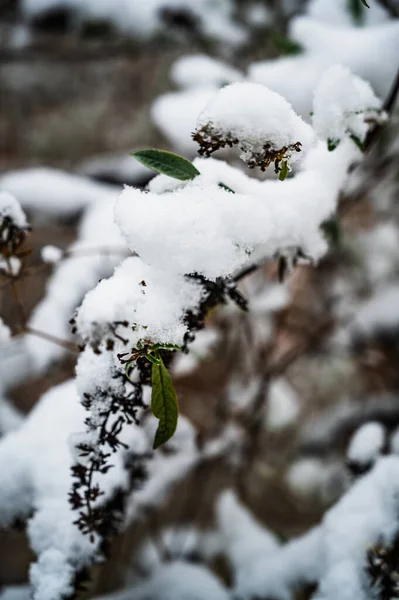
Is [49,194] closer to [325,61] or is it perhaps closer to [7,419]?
[7,419]

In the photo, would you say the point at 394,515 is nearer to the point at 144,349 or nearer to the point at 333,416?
the point at 144,349

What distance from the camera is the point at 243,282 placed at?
1351 millimetres

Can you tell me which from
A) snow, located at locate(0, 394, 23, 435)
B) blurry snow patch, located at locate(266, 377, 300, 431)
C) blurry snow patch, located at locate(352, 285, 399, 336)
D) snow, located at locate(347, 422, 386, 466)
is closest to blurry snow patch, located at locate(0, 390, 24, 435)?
snow, located at locate(0, 394, 23, 435)

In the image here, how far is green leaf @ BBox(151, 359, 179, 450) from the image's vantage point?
346 millimetres

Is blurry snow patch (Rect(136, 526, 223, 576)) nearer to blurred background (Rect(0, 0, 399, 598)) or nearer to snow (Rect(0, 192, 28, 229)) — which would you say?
blurred background (Rect(0, 0, 399, 598))

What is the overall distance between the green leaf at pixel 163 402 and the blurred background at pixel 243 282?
261mm

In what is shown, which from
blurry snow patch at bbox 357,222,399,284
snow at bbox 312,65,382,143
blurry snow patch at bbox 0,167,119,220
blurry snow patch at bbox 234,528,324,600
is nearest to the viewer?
snow at bbox 312,65,382,143

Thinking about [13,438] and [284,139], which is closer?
[284,139]

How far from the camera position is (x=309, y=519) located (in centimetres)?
162

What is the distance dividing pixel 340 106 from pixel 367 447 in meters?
0.52

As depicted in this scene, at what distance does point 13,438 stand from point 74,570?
24cm

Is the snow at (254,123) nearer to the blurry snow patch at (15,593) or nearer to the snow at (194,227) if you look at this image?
the snow at (194,227)

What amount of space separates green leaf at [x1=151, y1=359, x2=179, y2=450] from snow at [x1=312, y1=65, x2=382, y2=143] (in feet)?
0.98

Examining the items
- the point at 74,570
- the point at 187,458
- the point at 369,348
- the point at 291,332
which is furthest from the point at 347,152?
the point at 291,332
